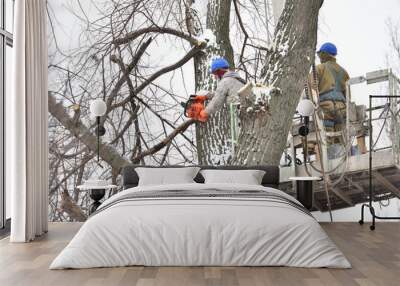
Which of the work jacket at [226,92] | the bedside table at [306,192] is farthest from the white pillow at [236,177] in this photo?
the work jacket at [226,92]

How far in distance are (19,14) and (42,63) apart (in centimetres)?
67

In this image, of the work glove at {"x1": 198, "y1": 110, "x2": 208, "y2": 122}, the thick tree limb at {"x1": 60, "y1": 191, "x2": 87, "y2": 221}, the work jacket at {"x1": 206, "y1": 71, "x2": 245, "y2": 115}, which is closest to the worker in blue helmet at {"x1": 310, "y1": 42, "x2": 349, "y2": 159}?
the work jacket at {"x1": 206, "y1": 71, "x2": 245, "y2": 115}

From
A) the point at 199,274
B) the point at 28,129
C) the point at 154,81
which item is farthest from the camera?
the point at 154,81

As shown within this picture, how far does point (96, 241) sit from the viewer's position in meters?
4.41

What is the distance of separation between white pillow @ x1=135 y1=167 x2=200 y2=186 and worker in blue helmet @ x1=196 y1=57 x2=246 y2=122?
2.73ft

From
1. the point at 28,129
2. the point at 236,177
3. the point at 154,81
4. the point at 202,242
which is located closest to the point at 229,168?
the point at 236,177

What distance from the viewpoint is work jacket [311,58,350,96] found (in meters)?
7.14

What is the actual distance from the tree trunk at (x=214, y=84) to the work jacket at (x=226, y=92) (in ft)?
0.26

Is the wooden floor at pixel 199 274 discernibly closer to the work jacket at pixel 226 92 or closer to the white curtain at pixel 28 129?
the white curtain at pixel 28 129

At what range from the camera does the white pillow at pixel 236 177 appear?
6.53 metres

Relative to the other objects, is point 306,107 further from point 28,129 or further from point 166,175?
point 28,129

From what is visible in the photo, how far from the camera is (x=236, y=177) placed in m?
6.56

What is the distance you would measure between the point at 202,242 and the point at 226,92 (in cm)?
317

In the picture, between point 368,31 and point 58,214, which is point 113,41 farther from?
point 368,31
